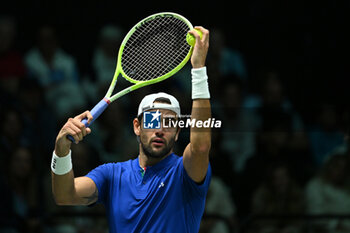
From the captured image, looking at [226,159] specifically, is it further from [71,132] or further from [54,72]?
[71,132]

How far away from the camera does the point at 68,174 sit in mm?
4035

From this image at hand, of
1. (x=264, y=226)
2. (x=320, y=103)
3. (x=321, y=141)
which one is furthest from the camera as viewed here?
(x=320, y=103)

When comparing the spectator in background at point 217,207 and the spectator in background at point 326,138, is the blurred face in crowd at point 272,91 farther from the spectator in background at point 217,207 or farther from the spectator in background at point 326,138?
the spectator in background at point 217,207

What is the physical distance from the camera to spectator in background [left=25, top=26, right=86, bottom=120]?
7.38 m

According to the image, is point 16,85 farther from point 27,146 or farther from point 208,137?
point 208,137

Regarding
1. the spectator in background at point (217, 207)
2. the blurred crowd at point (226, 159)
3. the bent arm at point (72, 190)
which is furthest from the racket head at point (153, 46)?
the spectator in background at point (217, 207)

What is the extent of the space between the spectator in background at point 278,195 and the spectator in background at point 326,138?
34 centimetres

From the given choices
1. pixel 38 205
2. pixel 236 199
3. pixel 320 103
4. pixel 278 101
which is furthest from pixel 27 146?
pixel 320 103

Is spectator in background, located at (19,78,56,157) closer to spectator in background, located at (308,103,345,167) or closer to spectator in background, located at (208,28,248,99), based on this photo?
spectator in background, located at (208,28,248,99)

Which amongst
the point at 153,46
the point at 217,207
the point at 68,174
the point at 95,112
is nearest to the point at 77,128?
the point at 95,112

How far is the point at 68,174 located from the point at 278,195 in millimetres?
3011

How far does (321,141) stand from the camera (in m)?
6.75

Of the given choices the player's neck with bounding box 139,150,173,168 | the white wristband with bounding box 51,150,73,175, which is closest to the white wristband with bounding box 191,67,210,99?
the player's neck with bounding box 139,150,173,168

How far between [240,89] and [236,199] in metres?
1.47
